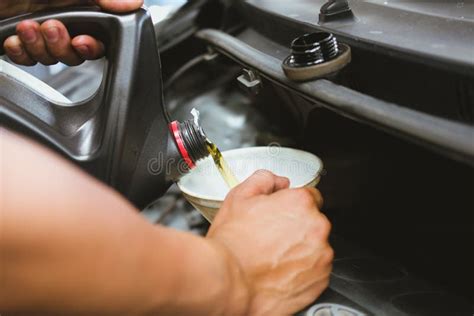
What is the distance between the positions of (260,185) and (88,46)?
42 cm

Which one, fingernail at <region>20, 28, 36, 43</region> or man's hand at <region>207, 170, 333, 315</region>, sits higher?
fingernail at <region>20, 28, 36, 43</region>

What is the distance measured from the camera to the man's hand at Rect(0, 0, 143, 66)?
35.2 inches

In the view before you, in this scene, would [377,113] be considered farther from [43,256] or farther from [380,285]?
[43,256]

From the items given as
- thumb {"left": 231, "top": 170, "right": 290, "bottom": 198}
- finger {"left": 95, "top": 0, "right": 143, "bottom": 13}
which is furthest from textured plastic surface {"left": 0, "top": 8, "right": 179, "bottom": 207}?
thumb {"left": 231, "top": 170, "right": 290, "bottom": 198}

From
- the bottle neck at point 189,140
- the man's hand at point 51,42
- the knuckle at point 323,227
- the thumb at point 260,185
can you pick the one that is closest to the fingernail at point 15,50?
the man's hand at point 51,42

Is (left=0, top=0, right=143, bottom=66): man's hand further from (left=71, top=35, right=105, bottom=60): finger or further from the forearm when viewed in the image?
the forearm

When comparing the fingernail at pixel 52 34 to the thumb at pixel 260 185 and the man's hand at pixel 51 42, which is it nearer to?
the man's hand at pixel 51 42

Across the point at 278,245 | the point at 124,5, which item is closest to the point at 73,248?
the point at 278,245

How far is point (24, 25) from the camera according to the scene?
90cm

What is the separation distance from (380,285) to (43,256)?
448mm

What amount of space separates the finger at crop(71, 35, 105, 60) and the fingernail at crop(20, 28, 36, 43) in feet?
0.21

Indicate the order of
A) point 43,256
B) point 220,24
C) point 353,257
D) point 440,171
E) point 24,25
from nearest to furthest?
point 43,256
point 440,171
point 353,257
point 24,25
point 220,24

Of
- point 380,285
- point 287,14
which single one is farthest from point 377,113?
point 287,14

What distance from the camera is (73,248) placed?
A: 0.43 metres
